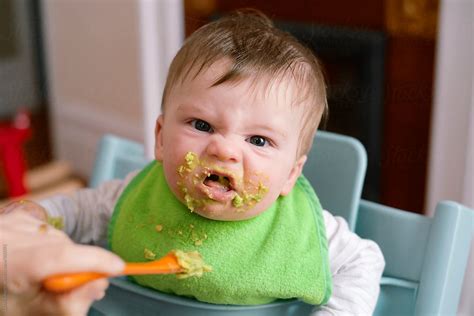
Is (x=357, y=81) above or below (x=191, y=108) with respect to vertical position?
below

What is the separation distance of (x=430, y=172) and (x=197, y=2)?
73 centimetres

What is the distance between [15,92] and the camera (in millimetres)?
2242

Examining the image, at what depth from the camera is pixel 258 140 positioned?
1.98 feet

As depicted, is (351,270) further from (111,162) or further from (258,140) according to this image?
(111,162)

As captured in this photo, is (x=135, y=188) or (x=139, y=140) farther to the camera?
(x=139, y=140)

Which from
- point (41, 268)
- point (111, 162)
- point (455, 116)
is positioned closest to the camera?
point (41, 268)

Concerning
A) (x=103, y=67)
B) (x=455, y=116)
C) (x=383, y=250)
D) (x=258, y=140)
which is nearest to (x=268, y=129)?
(x=258, y=140)

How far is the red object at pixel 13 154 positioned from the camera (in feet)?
5.52

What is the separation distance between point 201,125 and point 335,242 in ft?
0.63

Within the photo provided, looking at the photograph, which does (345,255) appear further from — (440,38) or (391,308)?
(440,38)

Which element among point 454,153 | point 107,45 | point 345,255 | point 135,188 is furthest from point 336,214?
point 107,45

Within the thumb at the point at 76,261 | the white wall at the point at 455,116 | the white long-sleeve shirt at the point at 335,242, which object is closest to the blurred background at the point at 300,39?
the white wall at the point at 455,116

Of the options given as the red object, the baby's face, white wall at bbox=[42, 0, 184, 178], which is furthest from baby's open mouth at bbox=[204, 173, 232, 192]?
the red object

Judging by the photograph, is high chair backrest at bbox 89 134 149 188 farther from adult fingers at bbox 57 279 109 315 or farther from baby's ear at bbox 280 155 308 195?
adult fingers at bbox 57 279 109 315
